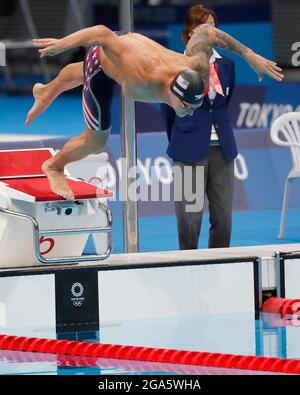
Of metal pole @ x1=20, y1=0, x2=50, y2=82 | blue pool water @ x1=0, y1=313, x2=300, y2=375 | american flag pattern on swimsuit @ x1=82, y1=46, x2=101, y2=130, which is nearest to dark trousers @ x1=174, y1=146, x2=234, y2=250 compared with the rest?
blue pool water @ x1=0, y1=313, x2=300, y2=375

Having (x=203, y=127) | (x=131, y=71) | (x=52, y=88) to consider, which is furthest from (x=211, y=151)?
(x=131, y=71)

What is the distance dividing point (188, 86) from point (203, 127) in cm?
177

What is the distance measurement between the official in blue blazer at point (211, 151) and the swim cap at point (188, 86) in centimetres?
163

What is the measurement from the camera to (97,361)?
276 inches

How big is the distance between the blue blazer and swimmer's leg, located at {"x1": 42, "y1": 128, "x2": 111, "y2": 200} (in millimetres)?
1094

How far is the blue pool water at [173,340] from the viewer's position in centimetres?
681

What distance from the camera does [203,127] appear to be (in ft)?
29.2

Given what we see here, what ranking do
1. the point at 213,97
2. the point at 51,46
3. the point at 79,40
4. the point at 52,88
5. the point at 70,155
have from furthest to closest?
the point at 213,97 < the point at 70,155 < the point at 52,88 < the point at 79,40 < the point at 51,46

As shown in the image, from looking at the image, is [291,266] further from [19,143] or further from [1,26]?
[1,26]

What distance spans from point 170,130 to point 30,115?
1.47 metres

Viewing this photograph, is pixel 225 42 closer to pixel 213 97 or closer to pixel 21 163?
pixel 213 97

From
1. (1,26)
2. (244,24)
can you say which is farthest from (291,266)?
(1,26)

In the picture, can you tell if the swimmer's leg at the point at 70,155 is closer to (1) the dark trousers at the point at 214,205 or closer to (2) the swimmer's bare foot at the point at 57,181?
(2) the swimmer's bare foot at the point at 57,181

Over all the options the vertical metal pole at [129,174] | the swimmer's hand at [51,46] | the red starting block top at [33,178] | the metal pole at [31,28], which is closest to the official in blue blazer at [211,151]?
the vertical metal pole at [129,174]
